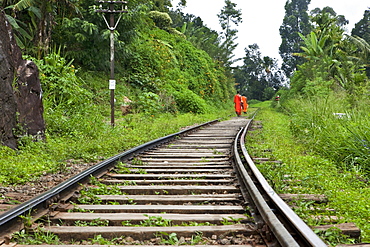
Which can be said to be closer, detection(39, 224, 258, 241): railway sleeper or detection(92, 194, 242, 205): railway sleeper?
detection(39, 224, 258, 241): railway sleeper

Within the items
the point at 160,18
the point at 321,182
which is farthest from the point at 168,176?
the point at 160,18

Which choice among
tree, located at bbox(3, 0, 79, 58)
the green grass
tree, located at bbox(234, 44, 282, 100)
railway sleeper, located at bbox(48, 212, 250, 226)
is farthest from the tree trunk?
tree, located at bbox(234, 44, 282, 100)

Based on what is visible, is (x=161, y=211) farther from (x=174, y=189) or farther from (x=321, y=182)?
(x=321, y=182)

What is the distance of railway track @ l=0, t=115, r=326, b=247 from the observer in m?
2.67

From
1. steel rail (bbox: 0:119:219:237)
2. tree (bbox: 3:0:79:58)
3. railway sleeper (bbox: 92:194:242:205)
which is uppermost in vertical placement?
tree (bbox: 3:0:79:58)

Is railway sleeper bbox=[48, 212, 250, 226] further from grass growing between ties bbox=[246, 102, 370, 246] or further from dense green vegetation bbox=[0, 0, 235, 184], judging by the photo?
dense green vegetation bbox=[0, 0, 235, 184]

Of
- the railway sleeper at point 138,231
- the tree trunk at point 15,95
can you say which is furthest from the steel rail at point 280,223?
the tree trunk at point 15,95

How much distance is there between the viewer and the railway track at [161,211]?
8.77 feet

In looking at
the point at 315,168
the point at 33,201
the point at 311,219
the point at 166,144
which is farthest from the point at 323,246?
the point at 166,144

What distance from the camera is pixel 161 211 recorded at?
3.34 meters

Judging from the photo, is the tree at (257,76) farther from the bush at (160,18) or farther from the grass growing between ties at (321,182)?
the grass growing between ties at (321,182)

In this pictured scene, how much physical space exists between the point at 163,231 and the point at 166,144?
19.1 feet

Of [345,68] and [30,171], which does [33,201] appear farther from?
[345,68]

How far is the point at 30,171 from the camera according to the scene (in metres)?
5.23
